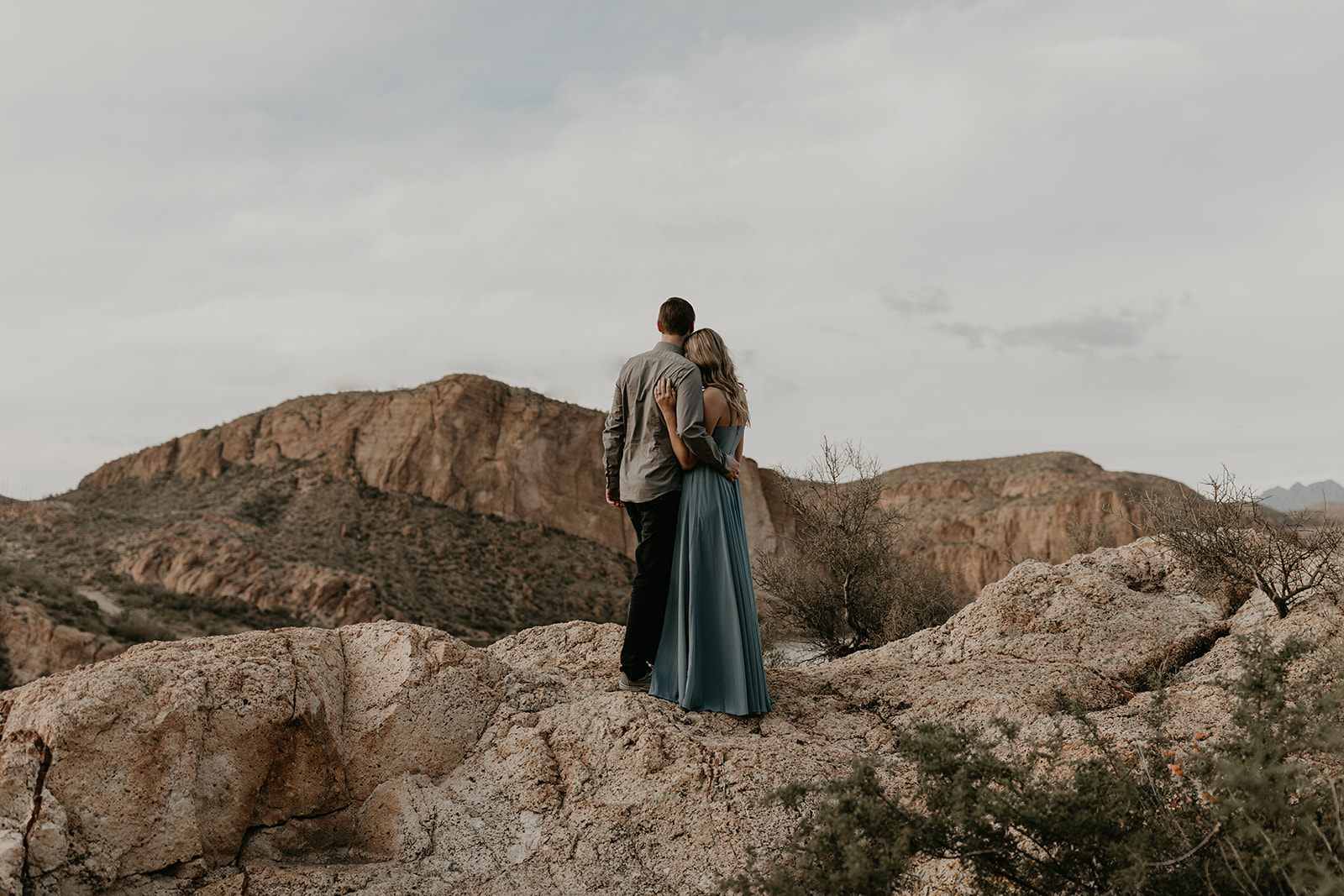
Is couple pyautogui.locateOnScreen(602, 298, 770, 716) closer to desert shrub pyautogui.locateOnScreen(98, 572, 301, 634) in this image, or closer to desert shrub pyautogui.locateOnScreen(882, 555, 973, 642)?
desert shrub pyautogui.locateOnScreen(882, 555, 973, 642)

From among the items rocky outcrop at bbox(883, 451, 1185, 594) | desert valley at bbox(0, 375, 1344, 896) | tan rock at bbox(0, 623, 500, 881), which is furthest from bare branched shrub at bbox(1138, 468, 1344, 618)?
rocky outcrop at bbox(883, 451, 1185, 594)

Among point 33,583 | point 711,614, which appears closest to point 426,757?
point 711,614

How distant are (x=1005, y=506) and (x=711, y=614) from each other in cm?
3685

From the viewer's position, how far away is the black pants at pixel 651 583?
392 cm

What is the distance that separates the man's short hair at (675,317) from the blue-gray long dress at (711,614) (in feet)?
1.74

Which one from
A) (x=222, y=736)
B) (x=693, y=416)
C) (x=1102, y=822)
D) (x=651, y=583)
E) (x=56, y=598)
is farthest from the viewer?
(x=56, y=598)

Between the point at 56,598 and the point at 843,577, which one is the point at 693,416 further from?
the point at 56,598

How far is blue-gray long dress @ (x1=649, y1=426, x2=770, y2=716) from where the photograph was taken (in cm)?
376

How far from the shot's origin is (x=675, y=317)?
161 inches

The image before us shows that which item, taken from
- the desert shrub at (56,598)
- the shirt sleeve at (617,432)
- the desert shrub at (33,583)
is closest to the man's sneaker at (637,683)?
the shirt sleeve at (617,432)

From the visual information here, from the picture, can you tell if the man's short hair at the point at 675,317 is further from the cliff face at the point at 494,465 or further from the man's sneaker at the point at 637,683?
the cliff face at the point at 494,465

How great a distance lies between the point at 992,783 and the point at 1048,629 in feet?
7.30

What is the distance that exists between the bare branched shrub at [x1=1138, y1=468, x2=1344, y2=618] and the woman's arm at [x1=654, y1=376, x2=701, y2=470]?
10.7 feet

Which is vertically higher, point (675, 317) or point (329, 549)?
point (329, 549)
